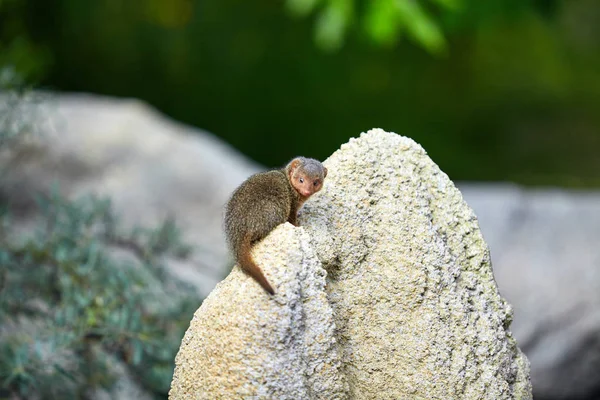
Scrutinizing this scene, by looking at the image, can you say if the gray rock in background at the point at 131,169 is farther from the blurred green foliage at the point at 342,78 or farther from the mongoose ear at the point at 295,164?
the mongoose ear at the point at 295,164

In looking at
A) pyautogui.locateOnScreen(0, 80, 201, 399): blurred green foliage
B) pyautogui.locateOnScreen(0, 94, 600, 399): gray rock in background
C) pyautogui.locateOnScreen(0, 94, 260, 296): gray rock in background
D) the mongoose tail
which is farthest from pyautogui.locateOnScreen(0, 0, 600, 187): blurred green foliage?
the mongoose tail

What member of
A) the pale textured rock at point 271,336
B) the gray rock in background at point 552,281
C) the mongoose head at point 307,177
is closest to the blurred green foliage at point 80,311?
the pale textured rock at point 271,336

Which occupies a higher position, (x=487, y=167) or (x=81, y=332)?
(x=487, y=167)

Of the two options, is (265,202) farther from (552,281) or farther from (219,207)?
(219,207)

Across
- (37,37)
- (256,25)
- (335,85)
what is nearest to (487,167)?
(335,85)

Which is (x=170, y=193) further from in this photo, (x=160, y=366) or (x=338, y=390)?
(x=338, y=390)

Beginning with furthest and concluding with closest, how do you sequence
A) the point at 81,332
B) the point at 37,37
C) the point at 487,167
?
the point at 487,167 → the point at 37,37 → the point at 81,332

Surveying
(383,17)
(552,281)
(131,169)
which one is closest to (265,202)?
(383,17)
